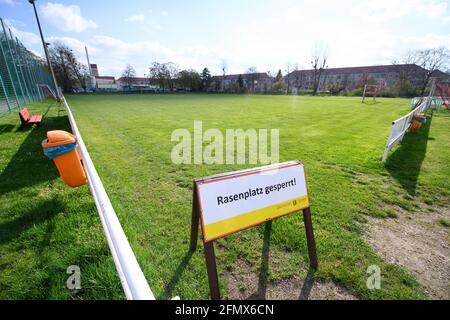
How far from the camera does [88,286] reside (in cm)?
192

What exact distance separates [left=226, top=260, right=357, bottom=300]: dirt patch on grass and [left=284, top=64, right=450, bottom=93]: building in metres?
67.9

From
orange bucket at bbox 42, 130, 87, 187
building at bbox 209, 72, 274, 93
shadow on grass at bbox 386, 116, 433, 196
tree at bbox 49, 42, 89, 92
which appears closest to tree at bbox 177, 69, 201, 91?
building at bbox 209, 72, 274, 93

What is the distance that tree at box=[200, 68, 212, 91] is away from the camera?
65.5 metres

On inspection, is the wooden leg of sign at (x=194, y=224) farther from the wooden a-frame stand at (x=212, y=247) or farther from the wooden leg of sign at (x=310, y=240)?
the wooden leg of sign at (x=310, y=240)

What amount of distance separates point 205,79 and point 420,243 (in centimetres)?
6899

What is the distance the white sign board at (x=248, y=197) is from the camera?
168 cm

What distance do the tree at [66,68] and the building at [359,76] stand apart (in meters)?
60.4

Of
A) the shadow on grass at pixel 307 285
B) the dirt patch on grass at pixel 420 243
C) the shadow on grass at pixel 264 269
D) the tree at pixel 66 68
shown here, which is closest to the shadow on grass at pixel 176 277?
the shadow on grass at pixel 264 269

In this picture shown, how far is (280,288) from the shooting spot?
2018 millimetres

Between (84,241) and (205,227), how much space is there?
70.0 inches

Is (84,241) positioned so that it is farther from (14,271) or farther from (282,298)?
(282,298)

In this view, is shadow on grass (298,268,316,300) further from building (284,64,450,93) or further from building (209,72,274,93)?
building (284,64,450,93)
